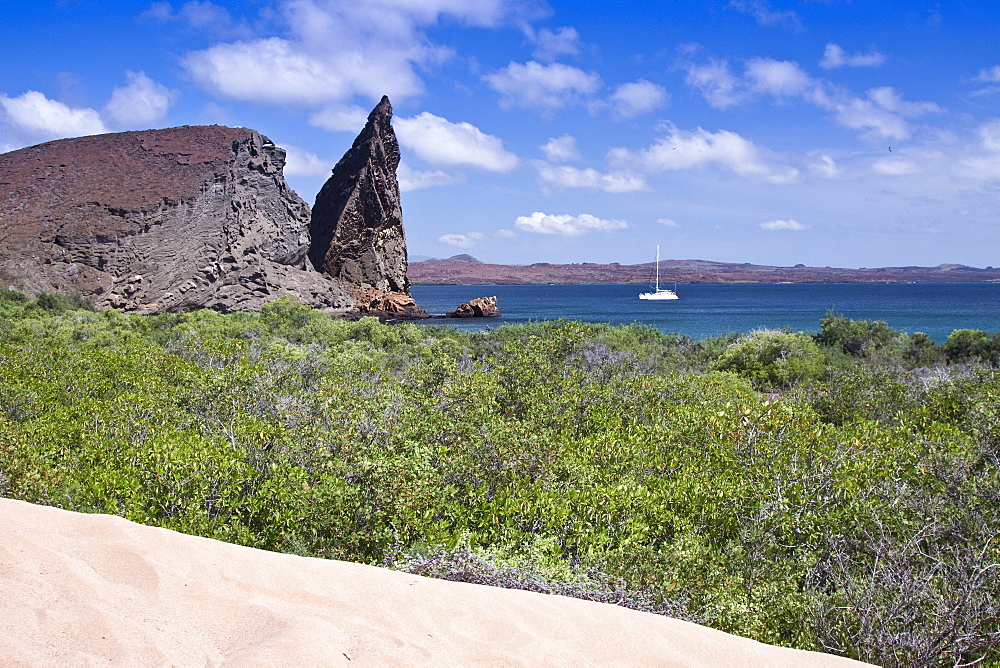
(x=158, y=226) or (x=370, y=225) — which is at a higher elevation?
(x=370, y=225)

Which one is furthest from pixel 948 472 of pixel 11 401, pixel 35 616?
pixel 11 401

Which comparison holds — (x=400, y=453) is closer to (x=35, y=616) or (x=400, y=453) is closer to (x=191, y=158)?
(x=35, y=616)

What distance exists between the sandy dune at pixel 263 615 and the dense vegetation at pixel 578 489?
1.08 m

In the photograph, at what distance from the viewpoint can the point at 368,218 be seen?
241ft

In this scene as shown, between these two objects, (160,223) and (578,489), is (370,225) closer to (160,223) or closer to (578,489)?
(160,223)

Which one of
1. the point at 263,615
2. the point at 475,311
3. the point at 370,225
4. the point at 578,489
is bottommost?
the point at 475,311

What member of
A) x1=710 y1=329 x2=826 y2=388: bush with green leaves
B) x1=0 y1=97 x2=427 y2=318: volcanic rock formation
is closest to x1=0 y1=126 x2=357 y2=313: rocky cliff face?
x1=0 y1=97 x2=427 y2=318: volcanic rock formation

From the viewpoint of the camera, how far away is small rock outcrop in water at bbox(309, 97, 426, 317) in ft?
236

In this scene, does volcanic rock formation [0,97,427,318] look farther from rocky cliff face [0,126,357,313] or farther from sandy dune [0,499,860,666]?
sandy dune [0,499,860,666]

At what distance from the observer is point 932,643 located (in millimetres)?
5168

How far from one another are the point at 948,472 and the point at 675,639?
5.54 metres

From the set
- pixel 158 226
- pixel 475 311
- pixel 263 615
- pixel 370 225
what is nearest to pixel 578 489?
pixel 263 615

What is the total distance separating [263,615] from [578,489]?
159 inches

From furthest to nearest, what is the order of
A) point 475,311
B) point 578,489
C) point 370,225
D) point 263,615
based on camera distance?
point 475,311, point 370,225, point 578,489, point 263,615
